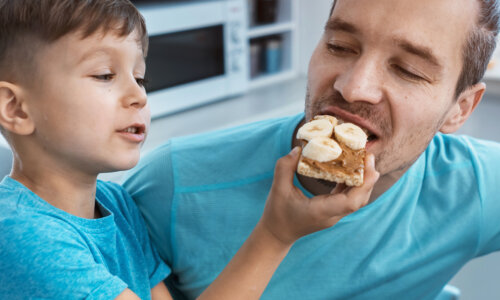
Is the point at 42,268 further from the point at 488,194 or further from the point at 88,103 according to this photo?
the point at 488,194

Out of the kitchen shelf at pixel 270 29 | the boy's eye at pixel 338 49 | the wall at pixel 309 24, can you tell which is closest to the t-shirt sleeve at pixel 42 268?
the boy's eye at pixel 338 49

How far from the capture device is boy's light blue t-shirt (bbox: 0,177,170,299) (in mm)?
795

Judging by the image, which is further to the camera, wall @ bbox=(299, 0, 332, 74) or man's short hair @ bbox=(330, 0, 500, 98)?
wall @ bbox=(299, 0, 332, 74)

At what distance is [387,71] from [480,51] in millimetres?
249

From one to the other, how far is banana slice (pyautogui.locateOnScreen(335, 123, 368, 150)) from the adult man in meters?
0.08

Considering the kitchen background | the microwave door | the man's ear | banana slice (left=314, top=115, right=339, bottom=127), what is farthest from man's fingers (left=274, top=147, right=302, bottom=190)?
the microwave door

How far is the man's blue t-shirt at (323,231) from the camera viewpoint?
1124 millimetres

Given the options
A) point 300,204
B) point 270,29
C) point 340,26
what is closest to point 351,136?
point 300,204

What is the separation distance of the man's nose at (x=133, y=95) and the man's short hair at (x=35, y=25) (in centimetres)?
9

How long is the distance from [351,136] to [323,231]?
296mm

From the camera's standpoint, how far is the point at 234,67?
2.89 metres

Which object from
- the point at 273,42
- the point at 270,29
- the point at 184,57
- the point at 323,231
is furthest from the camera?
the point at 273,42

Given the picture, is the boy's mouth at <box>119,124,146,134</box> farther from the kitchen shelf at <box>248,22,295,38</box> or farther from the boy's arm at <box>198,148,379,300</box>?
the kitchen shelf at <box>248,22,295,38</box>

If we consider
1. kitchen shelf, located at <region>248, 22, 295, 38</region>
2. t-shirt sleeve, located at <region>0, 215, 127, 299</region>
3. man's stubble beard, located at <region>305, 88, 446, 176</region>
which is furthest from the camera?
kitchen shelf, located at <region>248, 22, 295, 38</region>
